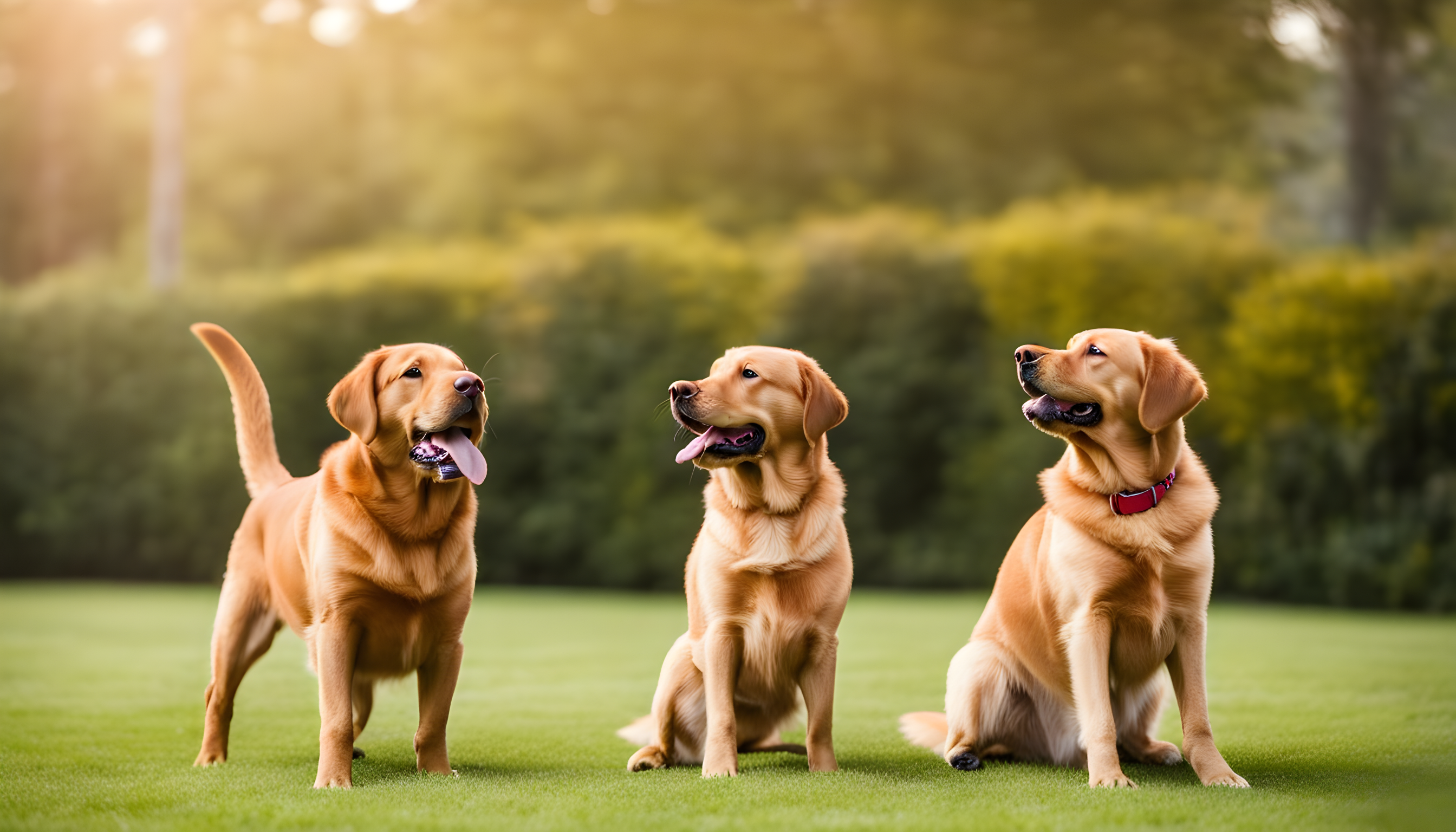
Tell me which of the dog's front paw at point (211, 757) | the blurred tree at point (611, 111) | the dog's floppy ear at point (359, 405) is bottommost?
the dog's front paw at point (211, 757)

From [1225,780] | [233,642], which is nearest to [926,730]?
[1225,780]

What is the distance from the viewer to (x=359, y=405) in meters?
4.60

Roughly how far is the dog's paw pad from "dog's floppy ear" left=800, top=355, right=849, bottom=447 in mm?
1312

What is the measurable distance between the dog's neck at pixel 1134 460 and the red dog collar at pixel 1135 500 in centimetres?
2

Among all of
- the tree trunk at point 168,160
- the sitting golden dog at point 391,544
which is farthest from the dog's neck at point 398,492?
the tree trunk at point 168,160

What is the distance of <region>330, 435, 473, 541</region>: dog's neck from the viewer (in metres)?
4.59

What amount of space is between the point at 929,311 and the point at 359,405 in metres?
10.9

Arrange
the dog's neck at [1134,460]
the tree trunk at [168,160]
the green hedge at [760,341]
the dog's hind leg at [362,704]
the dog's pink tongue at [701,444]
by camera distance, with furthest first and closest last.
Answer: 1. the tree trunk at [168,160]
2. the green hedge at [760,341]
3. the dog's hind leg at [362,704]
4. the dog's pink tongue at [701,444]
5. the dog's neck at [1134,460]

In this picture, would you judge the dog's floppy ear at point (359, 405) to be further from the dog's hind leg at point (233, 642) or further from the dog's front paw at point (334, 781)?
the dog's front paw at point (334, 781)

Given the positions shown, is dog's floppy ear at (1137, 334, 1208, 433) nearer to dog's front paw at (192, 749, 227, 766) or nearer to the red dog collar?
the red dog collar

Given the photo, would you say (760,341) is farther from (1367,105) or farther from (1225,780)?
(1367,105)

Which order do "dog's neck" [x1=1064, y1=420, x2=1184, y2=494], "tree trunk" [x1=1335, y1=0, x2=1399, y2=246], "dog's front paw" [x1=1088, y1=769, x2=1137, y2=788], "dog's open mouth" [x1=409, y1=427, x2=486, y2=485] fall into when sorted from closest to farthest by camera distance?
"dog's front paw" [x1=1088, y1=769, x2=1137, y2=788], "dog's neck" [x1=1064, y1=420, x2=1184, y2=494], "dog's open mouth" [x1=409, y1=427, x2=486, y2=485], "tree trunk" [x1=1335, y1=0, x2=1399, y2=246]

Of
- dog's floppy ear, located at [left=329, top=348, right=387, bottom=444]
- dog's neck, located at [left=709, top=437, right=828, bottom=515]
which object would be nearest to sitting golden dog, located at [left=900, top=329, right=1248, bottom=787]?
dog's neck, located at [left=709, top=437, right=828, bottom=515]

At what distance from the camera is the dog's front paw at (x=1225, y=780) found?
423 centimetres
